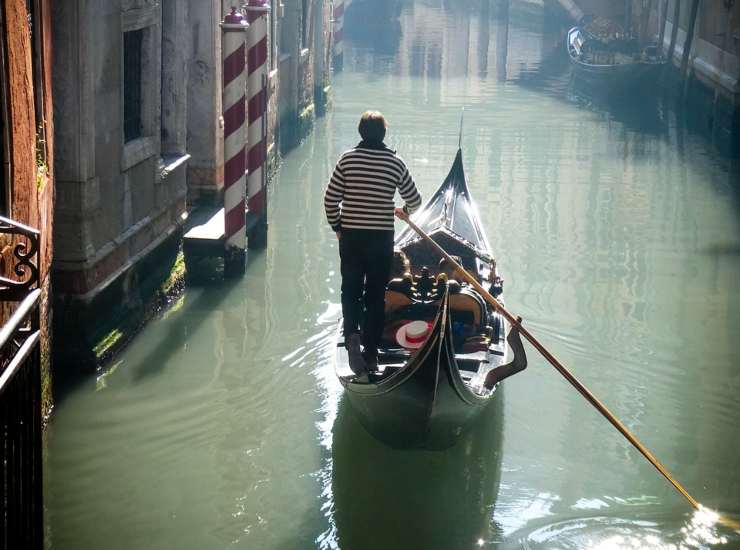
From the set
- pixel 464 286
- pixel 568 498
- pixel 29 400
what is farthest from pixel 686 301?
pixel 29 400

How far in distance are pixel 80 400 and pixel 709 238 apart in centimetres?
452

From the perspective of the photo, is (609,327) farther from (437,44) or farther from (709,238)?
(437,44)

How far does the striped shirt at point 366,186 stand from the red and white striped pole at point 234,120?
6.51 feet

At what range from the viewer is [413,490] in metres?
3.95

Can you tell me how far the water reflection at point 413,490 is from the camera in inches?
144

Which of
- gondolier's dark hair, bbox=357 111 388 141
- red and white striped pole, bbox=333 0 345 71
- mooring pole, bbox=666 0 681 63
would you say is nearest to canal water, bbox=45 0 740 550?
gondolier's dark hair, bbox=357 111 388 141

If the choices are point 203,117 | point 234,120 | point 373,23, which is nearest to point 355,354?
point 234,120

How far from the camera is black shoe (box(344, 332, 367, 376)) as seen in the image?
4105 mm

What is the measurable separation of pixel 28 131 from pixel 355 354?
1.24 metres

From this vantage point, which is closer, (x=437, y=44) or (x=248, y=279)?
(x=248, y=279)

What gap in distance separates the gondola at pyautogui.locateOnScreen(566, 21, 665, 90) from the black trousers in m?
12.2

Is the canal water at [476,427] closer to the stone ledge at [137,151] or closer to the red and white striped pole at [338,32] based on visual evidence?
the stone ledge at [137,151]

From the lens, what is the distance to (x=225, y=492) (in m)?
3.90

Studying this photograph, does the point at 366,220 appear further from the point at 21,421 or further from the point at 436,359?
the point at 21,421
